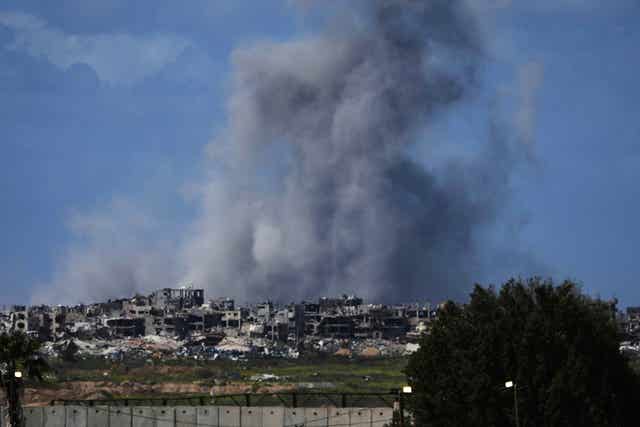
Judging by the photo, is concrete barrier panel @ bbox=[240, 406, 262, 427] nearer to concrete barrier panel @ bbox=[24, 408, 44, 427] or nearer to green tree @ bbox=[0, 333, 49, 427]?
green tree @ bbox=[0, 333, 49, 427]

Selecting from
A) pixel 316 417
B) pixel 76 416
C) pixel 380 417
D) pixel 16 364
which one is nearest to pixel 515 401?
pixel 380 417

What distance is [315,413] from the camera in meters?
94.7

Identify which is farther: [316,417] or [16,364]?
[316,417]

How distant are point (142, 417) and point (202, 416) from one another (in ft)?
14.2

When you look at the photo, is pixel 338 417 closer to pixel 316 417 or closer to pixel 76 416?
pixel 316 417

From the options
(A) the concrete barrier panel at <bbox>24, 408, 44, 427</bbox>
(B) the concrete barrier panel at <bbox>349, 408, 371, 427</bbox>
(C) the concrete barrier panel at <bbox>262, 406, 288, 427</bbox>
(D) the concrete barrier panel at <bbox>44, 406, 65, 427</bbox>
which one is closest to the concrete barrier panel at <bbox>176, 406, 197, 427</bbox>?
(C) the concrete barrier panel at <bbox>262, 406, 288, 427</bbox>

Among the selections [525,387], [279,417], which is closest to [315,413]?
[279,417]

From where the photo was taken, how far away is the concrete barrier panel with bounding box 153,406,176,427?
324 feet

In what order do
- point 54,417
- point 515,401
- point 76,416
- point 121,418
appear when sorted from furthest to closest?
point 54,417
point 76,416
point 121,418
point 515,401

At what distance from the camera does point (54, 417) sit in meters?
102

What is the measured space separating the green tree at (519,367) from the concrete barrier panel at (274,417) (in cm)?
1103

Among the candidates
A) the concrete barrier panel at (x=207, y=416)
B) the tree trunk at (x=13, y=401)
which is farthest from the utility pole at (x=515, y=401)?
the tree trunk at (x=13, y=401)

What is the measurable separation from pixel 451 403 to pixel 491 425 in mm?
2784

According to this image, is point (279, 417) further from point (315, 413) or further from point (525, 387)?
point (525, 387)
